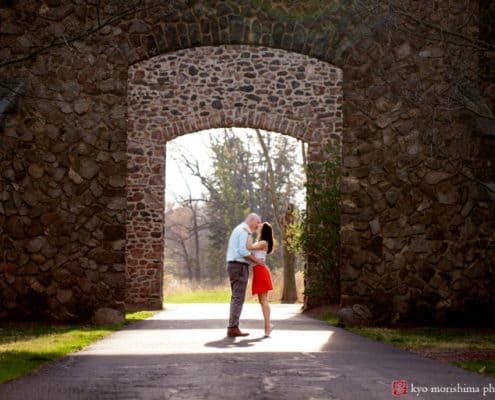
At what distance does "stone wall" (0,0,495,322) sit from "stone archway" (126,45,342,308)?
7954 mm

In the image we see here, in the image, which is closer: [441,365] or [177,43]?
[441,365]

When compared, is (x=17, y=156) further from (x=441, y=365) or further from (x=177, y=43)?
(x=441, y=365)

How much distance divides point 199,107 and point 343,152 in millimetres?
8826

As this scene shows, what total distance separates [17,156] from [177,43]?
2.60 m

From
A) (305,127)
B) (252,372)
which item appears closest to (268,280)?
(252,372)

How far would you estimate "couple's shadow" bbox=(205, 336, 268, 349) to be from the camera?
961cm

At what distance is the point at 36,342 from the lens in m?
9.52

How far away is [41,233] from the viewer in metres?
12.3

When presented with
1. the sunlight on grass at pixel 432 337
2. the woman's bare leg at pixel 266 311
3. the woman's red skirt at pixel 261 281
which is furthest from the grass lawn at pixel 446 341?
the woman's red skirt at pixel 261 281

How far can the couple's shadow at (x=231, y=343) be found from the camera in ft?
31.5

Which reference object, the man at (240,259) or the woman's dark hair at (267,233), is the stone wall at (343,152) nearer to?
the woman's dark hair at (267,233)

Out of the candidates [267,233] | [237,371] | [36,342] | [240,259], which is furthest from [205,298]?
[237,371]

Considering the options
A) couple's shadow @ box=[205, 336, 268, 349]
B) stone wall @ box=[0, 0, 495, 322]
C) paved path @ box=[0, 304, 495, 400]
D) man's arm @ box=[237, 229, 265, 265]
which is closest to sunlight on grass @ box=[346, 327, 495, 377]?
paved path @ box=[0, 304, 495, 400]

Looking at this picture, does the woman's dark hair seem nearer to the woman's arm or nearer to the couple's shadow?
the woman's arm
